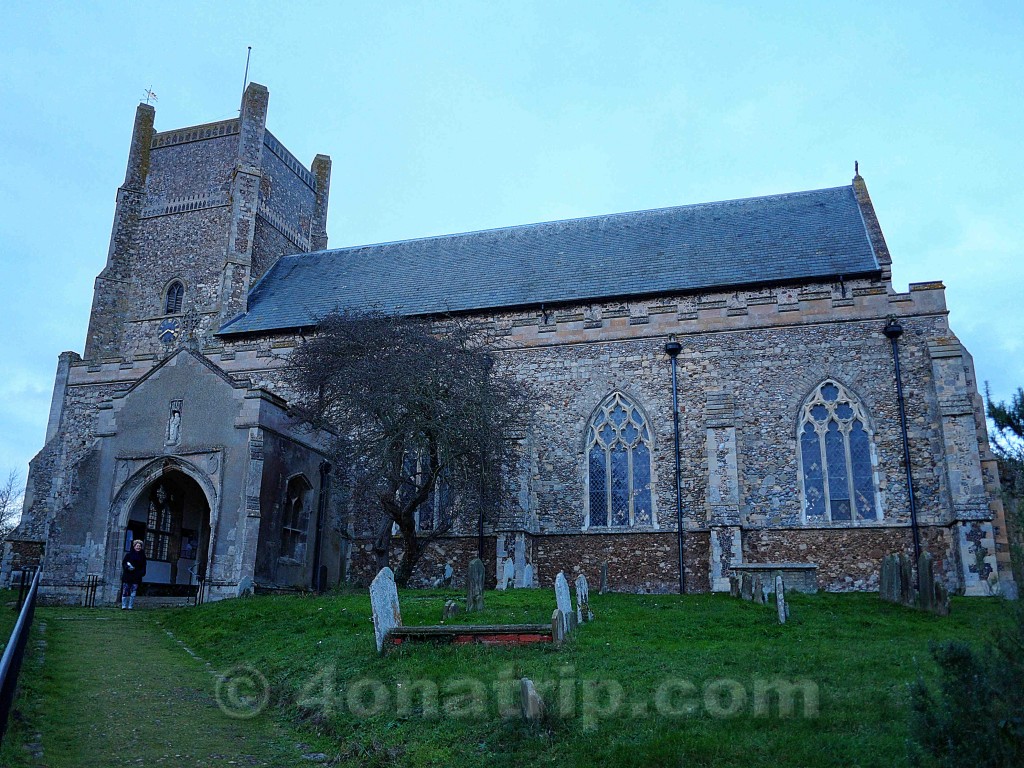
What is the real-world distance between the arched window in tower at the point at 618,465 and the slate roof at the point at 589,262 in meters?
3.46

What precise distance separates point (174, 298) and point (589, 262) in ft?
47.8

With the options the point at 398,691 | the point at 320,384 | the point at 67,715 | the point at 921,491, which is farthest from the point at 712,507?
the point at 67,715

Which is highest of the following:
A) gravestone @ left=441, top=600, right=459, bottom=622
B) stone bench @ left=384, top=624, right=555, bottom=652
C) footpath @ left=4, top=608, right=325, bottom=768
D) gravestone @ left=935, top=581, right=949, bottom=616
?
gravestone @ left=935, top=581, right=949, bottom=616

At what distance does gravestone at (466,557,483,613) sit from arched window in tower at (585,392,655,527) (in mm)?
7415

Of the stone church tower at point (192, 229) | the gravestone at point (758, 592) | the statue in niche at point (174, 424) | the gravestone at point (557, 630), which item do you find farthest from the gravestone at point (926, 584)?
the stone church tower at point (192, 229)

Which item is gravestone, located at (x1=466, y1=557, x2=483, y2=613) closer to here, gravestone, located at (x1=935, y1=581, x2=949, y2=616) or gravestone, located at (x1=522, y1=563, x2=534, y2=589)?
gravestone, located at (x1=522, y1=563, x2=534, y2=589)

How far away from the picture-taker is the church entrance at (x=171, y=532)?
2095 cm

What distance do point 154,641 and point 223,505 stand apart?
5741mm

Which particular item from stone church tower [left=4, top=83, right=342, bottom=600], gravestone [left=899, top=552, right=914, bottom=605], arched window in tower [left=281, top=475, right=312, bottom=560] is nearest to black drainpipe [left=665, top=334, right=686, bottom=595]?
gravestone [left=899, top=552, right=914, bottom=605]

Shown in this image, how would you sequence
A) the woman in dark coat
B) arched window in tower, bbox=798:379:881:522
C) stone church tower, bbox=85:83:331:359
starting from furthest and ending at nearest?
stone church tower, bbox=85:83:331:359 → arched window in tower, bbox=798:379:881:522 → the woman in dark coat

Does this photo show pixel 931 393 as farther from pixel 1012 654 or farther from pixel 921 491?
pixel 1012 654

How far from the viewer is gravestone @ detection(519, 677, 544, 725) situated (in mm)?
6969

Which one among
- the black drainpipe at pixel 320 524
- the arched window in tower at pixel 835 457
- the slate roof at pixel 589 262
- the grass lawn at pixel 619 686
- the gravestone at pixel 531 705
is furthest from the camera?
the slate roof at pixel 589 262

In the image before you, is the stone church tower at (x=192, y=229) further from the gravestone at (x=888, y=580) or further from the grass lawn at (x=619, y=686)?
the gravestone at (x=888, y=580)
